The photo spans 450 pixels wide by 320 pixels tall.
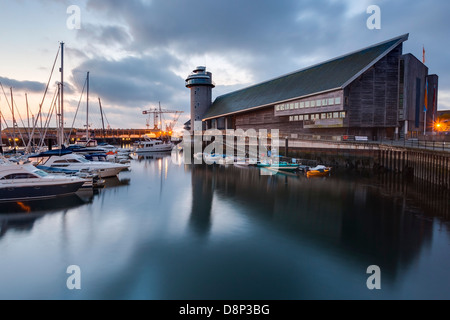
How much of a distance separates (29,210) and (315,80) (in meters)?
45.4

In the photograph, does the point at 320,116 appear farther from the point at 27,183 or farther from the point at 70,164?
the point at 27,183

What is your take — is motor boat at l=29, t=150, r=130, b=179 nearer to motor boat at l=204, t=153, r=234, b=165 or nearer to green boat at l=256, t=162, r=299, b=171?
motor boat at l=204, t=153, r=234, b=165

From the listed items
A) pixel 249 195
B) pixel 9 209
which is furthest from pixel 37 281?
pixel 249 195

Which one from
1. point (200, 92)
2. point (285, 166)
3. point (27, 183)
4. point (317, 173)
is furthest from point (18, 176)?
point (200, 92)

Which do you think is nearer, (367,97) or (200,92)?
(367,97)

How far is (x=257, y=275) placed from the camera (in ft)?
36.1

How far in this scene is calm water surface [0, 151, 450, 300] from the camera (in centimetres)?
1016

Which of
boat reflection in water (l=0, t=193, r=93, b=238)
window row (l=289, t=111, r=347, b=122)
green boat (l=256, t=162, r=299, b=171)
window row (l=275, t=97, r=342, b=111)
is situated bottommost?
boat reflection in water (l=0, t=193, r=93, b=238)

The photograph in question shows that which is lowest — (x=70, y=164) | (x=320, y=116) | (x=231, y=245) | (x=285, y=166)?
(x=231, y=245)

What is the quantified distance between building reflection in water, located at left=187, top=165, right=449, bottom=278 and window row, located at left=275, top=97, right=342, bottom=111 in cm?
1348

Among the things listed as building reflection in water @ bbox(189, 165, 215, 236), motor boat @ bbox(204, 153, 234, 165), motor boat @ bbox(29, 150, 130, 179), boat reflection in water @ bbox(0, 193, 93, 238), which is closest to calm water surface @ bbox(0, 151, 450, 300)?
boat reflection in water @ bbox(0, 193, 93, 238)

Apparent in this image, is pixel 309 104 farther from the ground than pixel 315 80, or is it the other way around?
pixel 315 80

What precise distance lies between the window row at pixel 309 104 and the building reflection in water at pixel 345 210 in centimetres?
1348

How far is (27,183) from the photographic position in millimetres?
21062
